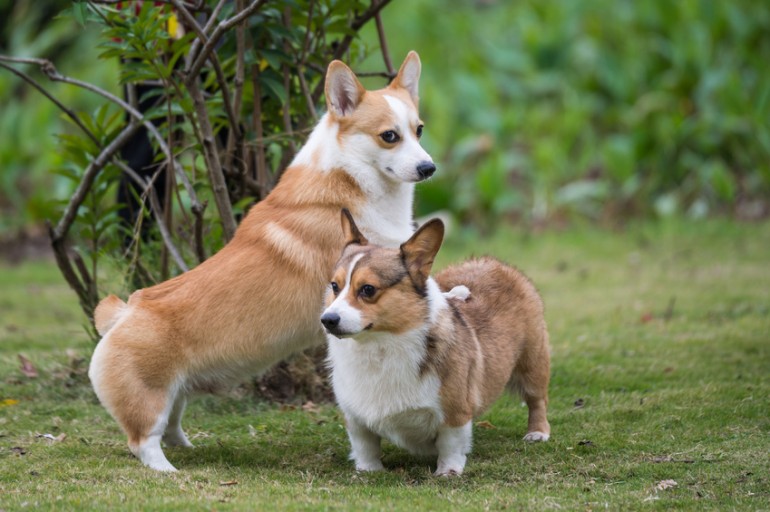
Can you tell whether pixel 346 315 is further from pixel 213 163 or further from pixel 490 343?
pixel 213 163

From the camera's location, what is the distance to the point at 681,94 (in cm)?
1188

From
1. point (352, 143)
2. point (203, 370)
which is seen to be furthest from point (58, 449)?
point (352, 143)

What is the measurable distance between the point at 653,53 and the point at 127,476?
957cm

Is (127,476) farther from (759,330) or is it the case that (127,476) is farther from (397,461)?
(759,330)

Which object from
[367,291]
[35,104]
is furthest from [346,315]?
[35,104]

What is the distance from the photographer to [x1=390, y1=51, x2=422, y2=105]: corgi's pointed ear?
522 cm

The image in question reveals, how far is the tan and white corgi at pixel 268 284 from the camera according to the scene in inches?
180

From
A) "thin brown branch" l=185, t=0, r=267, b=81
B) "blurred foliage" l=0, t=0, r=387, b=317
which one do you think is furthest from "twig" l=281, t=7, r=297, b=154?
"thin brown branch" l=185, t=0, r=267, b=81

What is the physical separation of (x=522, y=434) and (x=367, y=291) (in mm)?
1491

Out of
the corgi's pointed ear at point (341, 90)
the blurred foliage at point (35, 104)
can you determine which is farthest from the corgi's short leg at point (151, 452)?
the blurred foliage at point (35, 104)

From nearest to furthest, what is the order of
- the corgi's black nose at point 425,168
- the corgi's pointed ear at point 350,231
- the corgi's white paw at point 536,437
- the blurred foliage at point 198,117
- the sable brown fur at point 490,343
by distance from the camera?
the sable brown fur at point 490,343 < the corgi's pointed ear at point 350,231 < the corgi's black nose at point 425,168 < the corgi's white paw at point 536,437 < the blurred foliage at point 198,117

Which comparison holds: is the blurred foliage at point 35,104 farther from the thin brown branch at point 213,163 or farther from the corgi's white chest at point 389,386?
the corgi's white chest at point 389,386

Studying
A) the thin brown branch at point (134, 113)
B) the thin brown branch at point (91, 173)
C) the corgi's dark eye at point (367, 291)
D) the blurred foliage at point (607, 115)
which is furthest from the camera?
the blurred foliage at point (607, 115)

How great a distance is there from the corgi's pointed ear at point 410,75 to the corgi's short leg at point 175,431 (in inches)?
74.0
